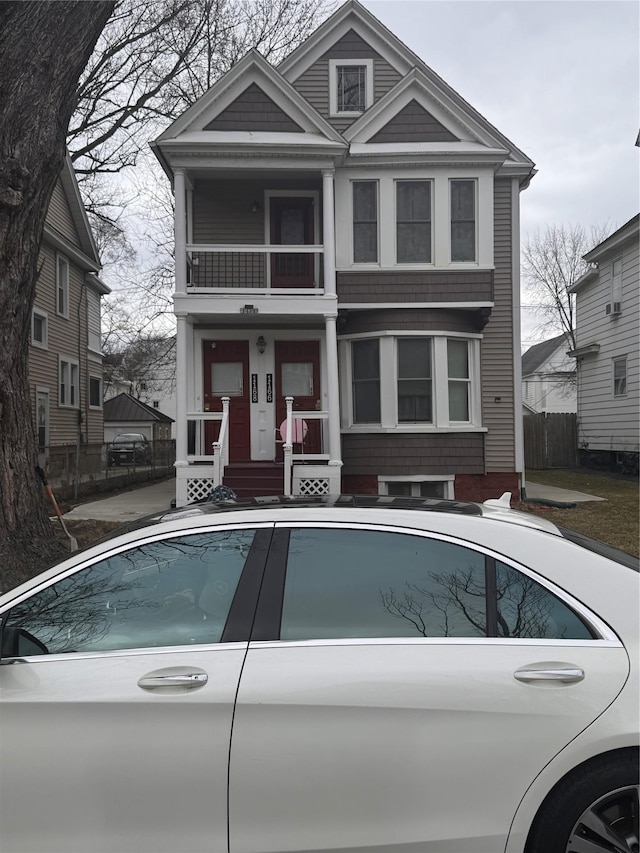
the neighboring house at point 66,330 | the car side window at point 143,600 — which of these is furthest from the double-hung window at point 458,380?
the neighboring house at point 66,330

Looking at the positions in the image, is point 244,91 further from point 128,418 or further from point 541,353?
point 541,353

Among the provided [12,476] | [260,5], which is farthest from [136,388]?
[12,476]

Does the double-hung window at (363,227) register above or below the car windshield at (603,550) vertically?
above

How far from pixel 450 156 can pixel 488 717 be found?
11.3m

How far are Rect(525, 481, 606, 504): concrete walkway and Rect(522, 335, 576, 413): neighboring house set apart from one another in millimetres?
28539

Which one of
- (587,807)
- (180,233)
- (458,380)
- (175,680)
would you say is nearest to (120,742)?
(175,680)

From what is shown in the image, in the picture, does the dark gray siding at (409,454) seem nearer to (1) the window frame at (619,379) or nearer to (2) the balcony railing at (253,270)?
(2) the balcony railing at (253,270)

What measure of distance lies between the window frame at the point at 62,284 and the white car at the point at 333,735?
20.2 m

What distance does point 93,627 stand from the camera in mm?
2389

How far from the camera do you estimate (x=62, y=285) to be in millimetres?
20859

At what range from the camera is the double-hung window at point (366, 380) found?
39.8ft

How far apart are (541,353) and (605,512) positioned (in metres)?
37.7

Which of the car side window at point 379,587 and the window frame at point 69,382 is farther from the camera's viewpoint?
the window frame at point 69,382

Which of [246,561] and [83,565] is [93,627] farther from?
[246,561]
